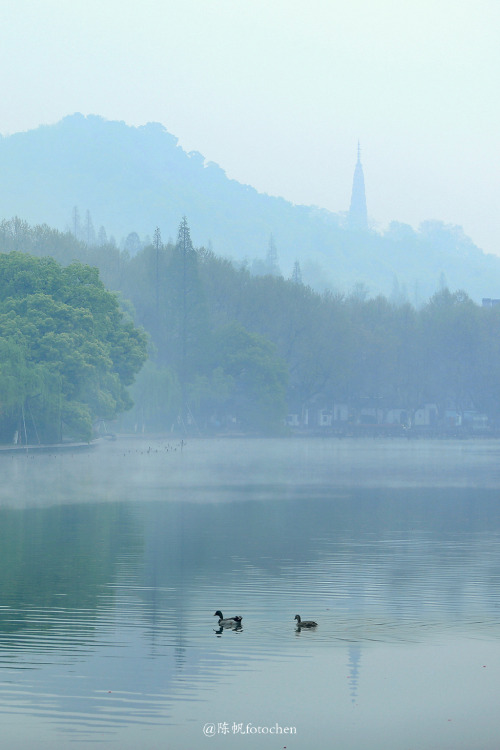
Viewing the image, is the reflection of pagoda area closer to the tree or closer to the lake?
the lake

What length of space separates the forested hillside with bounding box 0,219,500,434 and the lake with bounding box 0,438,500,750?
8790 centimetres

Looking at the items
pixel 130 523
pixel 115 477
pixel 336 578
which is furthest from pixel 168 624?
pixel 115 477

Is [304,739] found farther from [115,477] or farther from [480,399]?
[480,399]

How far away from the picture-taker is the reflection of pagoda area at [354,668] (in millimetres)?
15812

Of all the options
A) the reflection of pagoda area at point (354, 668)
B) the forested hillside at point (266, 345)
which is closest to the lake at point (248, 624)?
the reflection of pagoda area at point (354, 668)

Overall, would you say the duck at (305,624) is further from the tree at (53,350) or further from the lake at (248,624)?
the tree at (53,350)

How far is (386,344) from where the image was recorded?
539 ft

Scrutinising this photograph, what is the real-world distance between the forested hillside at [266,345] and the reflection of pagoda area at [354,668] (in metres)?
108

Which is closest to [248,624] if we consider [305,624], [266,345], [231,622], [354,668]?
[231,622]

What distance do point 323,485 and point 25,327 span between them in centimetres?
3743

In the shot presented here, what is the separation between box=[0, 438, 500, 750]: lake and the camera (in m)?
14.3

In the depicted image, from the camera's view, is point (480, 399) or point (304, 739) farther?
point (480, 399)

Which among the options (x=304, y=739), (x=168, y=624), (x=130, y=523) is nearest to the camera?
(x=304, y=739)

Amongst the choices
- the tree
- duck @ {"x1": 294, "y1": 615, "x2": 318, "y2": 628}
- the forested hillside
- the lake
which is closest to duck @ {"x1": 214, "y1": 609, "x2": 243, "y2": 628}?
the lake
